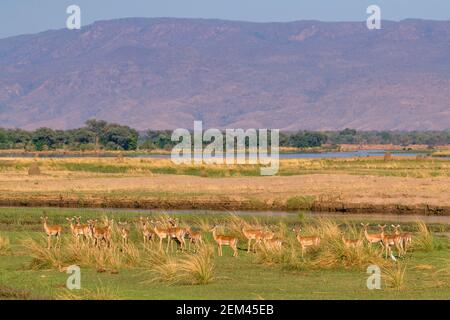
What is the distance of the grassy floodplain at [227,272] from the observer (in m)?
18.0

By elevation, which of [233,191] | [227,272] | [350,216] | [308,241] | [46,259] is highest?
[233,191]

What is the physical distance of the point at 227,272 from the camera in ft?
70.5

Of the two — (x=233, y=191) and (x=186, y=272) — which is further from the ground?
(x=233, y=191)

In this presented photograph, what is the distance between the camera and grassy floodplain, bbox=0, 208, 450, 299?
18047 mm

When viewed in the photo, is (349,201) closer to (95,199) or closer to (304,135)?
(95,199)

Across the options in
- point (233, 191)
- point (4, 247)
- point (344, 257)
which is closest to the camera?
point (344, 257)

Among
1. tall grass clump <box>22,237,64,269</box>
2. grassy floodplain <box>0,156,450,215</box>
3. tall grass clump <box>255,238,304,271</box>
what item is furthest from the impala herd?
grassy floodplain <box>0,156,450,215</box>

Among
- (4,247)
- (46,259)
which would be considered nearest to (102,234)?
(4,247)

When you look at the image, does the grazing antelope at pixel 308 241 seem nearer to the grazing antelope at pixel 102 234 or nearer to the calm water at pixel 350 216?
the grazing antelope at pixel 102 234

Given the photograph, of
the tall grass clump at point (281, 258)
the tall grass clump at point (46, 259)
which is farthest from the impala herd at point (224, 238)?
the tall grass clump at point (46, 259)

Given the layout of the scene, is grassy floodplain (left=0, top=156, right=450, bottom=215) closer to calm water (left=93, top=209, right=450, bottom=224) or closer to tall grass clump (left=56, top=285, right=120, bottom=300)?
calm water (left=93, top=209, right=450, bottom=224)

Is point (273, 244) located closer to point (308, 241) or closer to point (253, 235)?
point (308, 241)

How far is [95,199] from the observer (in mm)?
46781
